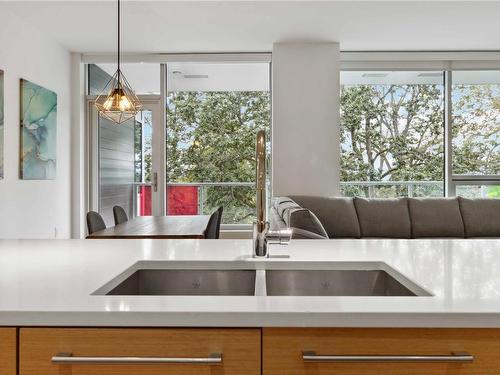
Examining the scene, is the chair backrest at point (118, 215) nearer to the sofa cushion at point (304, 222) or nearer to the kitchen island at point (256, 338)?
the sofa cushion at point (304, 222)

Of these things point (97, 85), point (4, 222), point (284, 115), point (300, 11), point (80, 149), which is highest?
point (300, 11)

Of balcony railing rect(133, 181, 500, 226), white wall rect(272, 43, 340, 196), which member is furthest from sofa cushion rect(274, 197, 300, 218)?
balcony railing rect(133, 181, 500, 226)

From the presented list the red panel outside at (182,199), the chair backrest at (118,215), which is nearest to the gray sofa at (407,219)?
the chair backrest at (118,215)

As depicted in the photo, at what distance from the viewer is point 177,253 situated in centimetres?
134

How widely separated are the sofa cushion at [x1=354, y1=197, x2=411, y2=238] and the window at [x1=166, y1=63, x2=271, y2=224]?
1.85 meters

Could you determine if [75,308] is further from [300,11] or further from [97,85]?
[97,85]

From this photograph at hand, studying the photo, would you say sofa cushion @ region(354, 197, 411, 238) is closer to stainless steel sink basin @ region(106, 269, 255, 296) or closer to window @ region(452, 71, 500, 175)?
window @ region(452, 71, 500, 175)

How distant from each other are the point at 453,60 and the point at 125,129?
14.7 ft

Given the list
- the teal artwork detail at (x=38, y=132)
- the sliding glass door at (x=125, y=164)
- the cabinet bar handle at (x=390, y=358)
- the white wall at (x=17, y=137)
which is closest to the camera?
the cabinet bar handle at (x=390, y=358)

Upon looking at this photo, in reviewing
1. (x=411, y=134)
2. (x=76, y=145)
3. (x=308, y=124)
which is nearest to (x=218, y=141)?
(x=308, y=124)

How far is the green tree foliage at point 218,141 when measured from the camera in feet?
19.2

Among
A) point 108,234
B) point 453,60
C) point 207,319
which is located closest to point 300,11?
point 453,60

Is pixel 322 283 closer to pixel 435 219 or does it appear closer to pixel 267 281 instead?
pixel 267 281

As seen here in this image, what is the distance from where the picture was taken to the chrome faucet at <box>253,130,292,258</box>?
4.15ft
